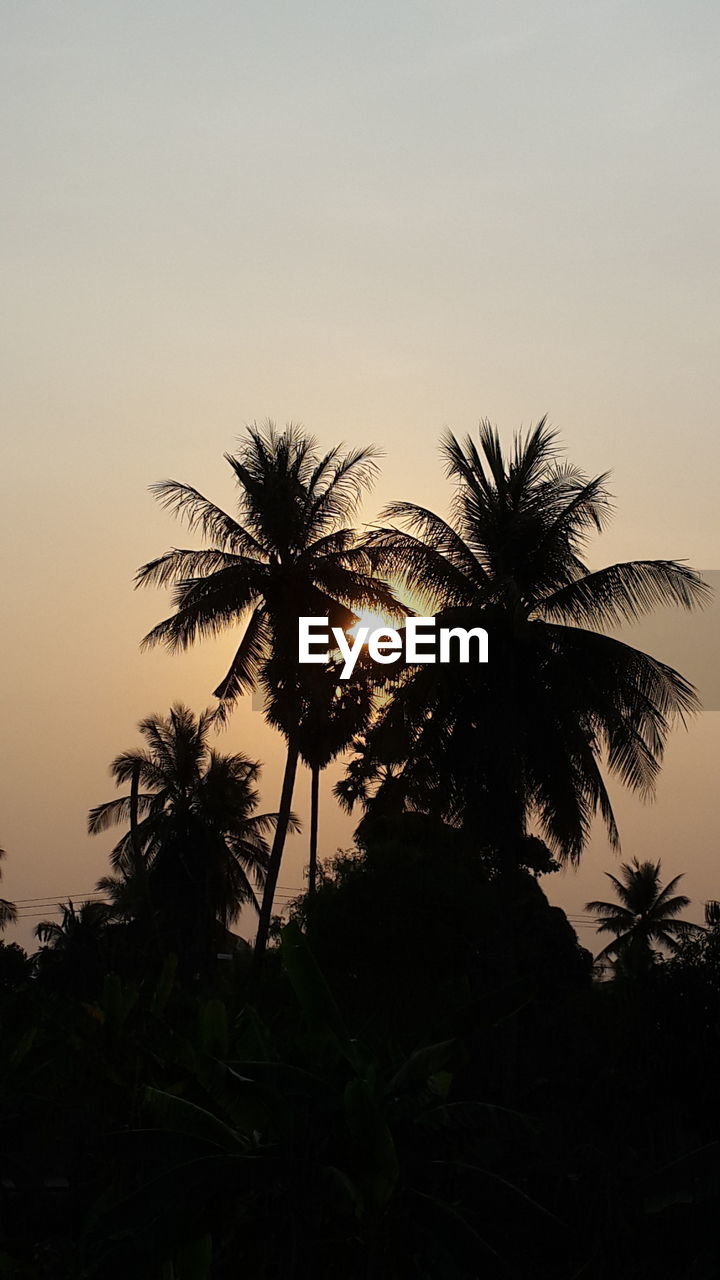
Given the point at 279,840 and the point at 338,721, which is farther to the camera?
the point at 338,721

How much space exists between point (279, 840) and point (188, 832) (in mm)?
17207

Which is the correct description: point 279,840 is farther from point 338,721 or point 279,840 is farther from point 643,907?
point 643,907

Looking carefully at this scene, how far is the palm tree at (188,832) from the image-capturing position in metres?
55.7

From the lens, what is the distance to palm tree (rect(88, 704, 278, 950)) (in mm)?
55656

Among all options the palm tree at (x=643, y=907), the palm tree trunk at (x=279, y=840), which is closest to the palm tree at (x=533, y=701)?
the palm tree trunk at (x=279, y=840)

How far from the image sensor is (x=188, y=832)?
186 ft

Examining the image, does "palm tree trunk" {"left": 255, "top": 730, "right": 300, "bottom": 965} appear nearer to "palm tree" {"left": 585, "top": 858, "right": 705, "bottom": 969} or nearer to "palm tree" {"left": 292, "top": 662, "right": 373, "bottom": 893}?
"palm tree" {"left": 292, "top": 662, "right": 373, "bottom": 893}

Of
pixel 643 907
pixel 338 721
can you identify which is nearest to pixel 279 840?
pixel 338 721

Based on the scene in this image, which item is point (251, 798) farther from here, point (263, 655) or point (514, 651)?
point (514, 651)

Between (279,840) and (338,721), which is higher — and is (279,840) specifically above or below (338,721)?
below

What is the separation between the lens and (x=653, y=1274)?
15016 millimetres

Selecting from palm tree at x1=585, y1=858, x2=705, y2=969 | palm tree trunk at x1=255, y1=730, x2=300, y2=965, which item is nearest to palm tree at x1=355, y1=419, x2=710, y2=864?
palm tree trunk at x1=255, y1=730, x2=300, y2=965

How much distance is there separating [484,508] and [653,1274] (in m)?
20.4

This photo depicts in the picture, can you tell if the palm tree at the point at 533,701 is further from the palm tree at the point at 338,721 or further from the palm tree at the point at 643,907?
the palm tree at the point at 643,907
